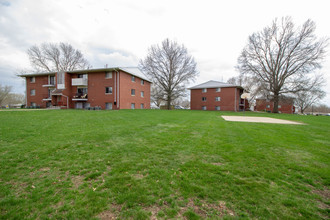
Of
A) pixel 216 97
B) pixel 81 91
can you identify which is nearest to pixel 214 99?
pixel 216 97

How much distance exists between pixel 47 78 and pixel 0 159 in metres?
31.9

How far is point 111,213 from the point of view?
6.63 feet

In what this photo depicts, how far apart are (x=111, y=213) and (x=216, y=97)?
35.9 m

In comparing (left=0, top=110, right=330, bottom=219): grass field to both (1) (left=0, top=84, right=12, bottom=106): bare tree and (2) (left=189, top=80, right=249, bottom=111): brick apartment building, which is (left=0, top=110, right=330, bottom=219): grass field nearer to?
(2) (left=189, top=80, right=249, bottom=111): brick apartment building

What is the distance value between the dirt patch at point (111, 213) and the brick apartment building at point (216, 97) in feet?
115

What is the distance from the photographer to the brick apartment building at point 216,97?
33.2m

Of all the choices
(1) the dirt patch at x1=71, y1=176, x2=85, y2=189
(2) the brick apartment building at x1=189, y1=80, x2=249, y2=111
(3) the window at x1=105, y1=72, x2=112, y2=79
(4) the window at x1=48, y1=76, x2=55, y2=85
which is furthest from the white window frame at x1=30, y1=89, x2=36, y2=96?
(1) the dirt patch at x1=71, y1=176, x2=85, y2=189

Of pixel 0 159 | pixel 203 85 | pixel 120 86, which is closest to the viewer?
pixel 0 159

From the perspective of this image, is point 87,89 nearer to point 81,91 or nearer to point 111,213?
point 81,91

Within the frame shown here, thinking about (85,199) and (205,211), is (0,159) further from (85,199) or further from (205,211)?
(205,211)

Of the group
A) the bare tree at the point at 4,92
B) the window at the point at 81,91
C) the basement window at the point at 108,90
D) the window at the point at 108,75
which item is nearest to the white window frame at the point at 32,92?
the window at the point at 81,91

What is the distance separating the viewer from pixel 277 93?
1085 inches

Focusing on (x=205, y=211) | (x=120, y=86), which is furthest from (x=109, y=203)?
(x=120, y=86)

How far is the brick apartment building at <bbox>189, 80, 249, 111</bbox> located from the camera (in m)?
33.2
